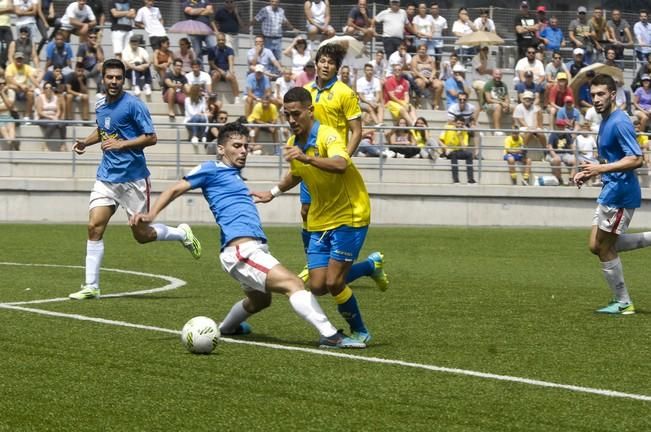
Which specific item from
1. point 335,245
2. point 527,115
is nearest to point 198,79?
point 527,115

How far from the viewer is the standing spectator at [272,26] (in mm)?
29750

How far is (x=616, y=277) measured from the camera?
1166 centimetres

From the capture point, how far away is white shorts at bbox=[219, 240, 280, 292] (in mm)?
9086

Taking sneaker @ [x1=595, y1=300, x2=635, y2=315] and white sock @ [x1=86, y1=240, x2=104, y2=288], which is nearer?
sneaker @ [x1=595, y1=300, x2=635, y2=315]

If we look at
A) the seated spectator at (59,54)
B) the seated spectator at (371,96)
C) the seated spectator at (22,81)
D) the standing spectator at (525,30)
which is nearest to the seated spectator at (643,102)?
the standing spectator at (525,30)

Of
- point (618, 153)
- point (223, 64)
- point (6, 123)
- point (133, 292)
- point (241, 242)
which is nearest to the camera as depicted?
point (241, 242)

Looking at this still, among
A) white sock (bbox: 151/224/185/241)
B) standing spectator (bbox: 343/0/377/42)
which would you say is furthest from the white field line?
standing spectator (bbox: 343/0/377/42)

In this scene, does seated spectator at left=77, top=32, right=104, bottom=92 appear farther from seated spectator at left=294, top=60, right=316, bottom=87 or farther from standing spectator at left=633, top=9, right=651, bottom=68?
standing spectator at left=633, top=9, right=651, bottom=68

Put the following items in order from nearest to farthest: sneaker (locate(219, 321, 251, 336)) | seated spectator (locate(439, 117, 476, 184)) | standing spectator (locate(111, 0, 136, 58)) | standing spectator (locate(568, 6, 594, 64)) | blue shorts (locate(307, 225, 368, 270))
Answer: blue shorts (locate(307, 225, 368, 270))
sneaker (locate(219, 321, 251, 336))
seated spectator (locate(439, 117, 476, 184))
standing spectator (locate(111, 0, 136, 58))
standing spectator (locate(568, 6, 594, 64))

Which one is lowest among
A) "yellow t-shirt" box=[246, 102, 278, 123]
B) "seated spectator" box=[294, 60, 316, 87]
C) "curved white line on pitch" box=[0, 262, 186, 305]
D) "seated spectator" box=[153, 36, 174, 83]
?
"curved white line on pitch" box=[0, 262, 186, 305]

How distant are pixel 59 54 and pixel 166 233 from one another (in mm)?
14449

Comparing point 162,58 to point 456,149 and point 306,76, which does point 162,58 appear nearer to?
point 306,76

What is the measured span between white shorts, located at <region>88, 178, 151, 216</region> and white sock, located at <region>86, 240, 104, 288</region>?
1.33ft

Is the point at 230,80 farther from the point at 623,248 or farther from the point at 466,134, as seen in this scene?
the point at 623,248
